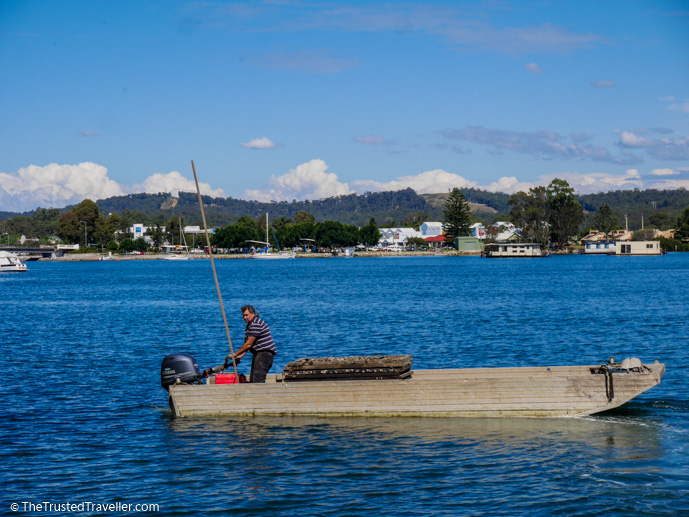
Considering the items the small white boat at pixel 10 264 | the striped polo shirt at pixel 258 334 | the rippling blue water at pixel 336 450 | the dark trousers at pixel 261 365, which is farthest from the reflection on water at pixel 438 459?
the small white boat at pixel 10 264

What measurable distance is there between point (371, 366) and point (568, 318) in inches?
1137

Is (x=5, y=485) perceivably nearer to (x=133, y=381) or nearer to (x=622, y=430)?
(x=133, y=381)

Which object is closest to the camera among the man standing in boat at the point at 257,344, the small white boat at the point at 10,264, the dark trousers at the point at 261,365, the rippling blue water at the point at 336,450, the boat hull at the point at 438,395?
the rippling blue water at the point at 336,450

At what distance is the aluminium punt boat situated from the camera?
17.0 metres

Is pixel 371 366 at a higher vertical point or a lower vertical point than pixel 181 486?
higher

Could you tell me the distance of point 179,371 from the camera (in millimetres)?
18984

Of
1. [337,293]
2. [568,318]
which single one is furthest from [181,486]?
[337,293]

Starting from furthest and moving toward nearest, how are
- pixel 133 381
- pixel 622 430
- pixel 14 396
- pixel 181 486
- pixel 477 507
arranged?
pixel 133 381 < pixel 14 396 < pixel 622 430 < pixel 181 486 < pixel 477 507

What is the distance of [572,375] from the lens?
675 inches

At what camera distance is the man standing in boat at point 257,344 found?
1817 centimetres

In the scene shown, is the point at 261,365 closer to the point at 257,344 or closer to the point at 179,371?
the point at 257,344

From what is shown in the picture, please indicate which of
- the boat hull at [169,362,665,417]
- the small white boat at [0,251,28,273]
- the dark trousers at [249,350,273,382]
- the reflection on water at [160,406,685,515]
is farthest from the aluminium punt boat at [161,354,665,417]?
the small white boat at [0,251,28,273]

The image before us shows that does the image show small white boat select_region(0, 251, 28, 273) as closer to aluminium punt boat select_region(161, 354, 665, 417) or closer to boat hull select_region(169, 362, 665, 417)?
boat hull select_region(169, 362, 665, 417)

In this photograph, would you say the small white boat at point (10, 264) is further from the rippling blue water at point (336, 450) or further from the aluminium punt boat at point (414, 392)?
the aluminium punt boat at point (414, 392)
